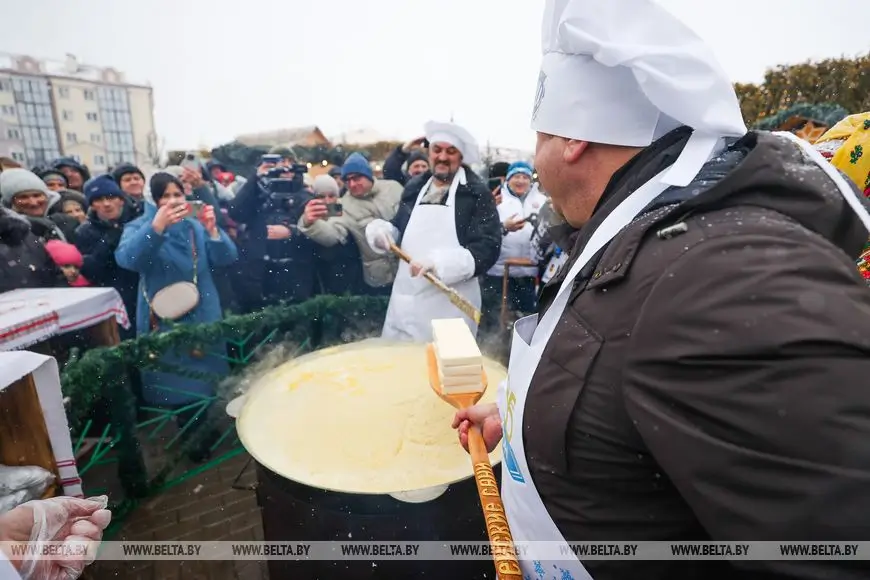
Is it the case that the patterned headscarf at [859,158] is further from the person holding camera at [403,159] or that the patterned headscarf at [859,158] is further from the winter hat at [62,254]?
the winter hat at [62,254]

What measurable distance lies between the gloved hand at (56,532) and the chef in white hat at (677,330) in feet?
4.22

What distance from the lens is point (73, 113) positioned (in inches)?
1298

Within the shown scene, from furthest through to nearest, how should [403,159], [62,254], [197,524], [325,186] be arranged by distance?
A: [403,159]
[325,186]
[62,254]
[197,524]

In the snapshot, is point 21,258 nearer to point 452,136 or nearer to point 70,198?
point 70,198

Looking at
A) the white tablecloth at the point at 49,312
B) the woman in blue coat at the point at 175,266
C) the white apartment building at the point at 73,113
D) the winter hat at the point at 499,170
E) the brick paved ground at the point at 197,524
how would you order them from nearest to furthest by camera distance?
1. the brick paved ground at the point at 197,524
2. the white tablecloth at the point at 49,312
3. the woman in blue coat at the point at 175,266
4. the winter hat at the point at 499,170
5. the white apartment building at the point at 73,113

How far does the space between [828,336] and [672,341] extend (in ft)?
0.66

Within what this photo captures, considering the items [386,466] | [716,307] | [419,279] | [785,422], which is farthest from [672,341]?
[419,279]

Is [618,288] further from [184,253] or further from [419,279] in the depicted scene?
[184,253]

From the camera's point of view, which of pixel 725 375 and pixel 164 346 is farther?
pixel 164 346

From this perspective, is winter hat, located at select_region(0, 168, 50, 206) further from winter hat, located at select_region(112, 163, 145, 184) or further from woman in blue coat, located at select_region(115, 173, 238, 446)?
woman in blue coat, located at select_region(115, 173, 238, 446)

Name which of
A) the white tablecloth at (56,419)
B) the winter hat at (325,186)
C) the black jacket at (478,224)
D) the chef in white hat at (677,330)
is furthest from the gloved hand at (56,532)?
the winter hat at (325,186)

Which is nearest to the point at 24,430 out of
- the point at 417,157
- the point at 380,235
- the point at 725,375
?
the point at 725,375

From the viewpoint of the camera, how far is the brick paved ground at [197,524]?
2.66 m

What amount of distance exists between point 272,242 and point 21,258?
202cm
